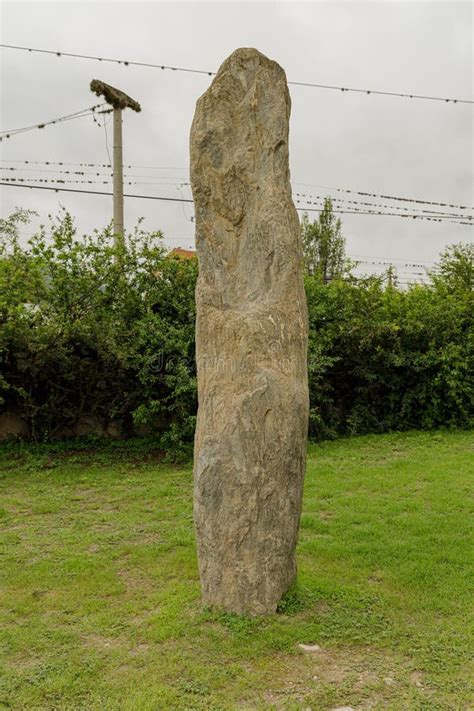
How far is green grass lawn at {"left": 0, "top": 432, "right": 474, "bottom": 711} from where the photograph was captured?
11.9ft

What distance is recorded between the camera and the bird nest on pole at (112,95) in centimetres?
1340

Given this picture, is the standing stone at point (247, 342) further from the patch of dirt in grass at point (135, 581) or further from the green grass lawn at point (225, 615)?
the patch of dirt in grass at point (135, 581)

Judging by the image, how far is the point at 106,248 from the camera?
10.3 m

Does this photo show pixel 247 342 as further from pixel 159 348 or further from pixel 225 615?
pixel 159 348

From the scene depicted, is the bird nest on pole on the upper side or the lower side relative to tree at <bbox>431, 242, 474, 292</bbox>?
upper

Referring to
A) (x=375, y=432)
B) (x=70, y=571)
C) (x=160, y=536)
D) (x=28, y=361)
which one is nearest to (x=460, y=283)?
(x=375, y=432)

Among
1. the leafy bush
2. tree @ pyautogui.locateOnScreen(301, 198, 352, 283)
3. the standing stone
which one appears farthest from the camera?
tree @ pyautogui.locateOnScreen(301, 198, 352, 283)

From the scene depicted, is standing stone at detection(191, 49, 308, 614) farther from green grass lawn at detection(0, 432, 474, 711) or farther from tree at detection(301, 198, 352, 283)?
tree at detection(301, 198, 352, 283)

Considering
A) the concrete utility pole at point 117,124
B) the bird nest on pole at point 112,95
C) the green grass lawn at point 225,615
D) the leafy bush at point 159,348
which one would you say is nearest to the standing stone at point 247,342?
the green grass lawn at point 225,615

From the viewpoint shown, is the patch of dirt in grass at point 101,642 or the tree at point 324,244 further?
the tree at point 324,244

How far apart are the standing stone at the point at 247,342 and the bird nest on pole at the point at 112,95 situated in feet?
31.4

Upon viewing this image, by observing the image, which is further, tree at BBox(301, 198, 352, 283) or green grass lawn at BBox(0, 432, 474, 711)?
tree at BBox(301, 198, 352, 283)

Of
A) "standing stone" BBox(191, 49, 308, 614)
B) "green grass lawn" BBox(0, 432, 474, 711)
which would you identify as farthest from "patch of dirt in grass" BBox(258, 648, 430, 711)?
"standing stone" BBox(191, 49, 308, 614)

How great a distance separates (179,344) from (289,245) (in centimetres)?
527
